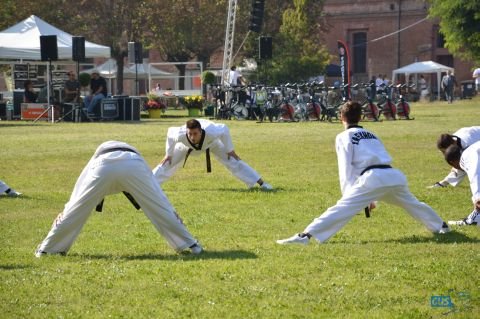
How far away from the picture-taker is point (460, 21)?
168 feet

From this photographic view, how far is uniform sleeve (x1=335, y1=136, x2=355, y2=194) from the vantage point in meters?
11.6

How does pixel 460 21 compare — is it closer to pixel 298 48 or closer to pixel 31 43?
pixel 298 48

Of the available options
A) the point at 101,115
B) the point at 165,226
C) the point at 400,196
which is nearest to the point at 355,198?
the point at 400,196

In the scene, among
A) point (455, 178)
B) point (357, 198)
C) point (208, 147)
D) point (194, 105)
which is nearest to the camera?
point (357, 198)

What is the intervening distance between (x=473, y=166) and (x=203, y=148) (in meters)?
5.68

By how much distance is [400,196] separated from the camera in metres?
11.8

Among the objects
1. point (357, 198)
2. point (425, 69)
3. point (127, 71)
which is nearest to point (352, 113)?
point (357, 198)

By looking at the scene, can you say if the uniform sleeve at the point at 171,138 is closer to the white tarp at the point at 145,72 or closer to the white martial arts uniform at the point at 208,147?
the white martial arts uniform at the point at 208,147

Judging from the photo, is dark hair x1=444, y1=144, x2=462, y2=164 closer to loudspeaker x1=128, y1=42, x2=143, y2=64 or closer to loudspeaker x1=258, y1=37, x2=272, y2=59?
loudspeaker x1=258, y1=37, x2=272, y2=59

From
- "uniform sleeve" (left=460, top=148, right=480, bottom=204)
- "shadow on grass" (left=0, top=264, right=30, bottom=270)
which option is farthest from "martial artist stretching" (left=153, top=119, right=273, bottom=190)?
"shadow on grass" (left=0, top=264, right=30, bottom=270)

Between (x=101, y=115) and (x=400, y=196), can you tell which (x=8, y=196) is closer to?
(x=400, y=196)

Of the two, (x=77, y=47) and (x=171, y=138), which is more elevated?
(x=77, y=47)

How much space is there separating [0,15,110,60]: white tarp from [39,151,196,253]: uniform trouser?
33.4 m

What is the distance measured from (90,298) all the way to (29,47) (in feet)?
119
